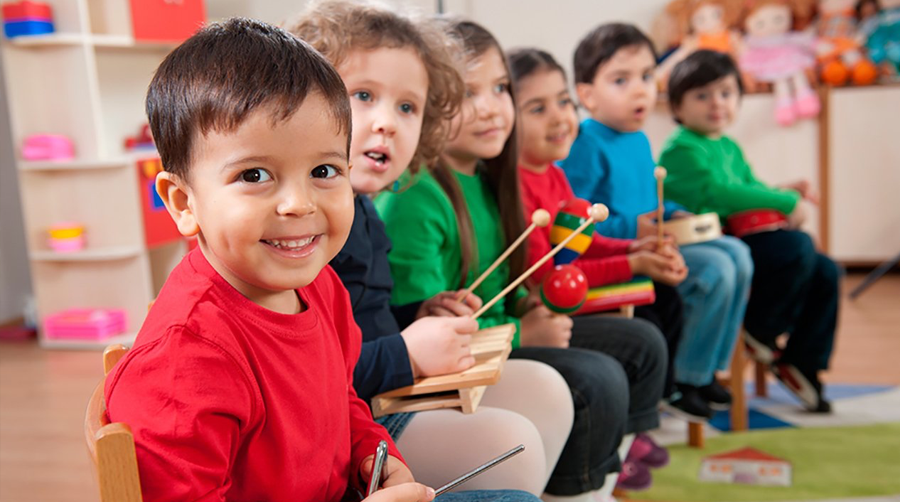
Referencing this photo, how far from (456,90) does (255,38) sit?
0.59 m

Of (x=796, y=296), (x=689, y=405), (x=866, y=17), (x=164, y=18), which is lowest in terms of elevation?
(x=689, y=405)

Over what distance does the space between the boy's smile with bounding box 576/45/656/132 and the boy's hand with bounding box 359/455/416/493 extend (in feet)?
4.27

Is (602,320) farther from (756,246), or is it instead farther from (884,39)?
(884,39)

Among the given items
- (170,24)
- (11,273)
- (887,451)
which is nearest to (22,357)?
(11,273)

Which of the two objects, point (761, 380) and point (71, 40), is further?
point (71, 40)

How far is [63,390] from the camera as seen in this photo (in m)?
2.71

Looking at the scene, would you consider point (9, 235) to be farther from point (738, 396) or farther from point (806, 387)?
point (806, 387)

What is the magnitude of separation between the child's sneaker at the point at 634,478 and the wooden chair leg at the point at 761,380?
2.27 ft

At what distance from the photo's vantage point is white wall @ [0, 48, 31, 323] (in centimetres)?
366

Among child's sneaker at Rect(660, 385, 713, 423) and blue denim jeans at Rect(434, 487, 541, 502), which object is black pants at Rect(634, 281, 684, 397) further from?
blue denim jeans at Rect(434, 487, 541, 502)

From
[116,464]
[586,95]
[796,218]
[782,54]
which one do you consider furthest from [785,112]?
[116,464]

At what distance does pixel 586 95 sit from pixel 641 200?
277mm

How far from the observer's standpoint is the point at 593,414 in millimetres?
1307

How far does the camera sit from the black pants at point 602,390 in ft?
4.26
